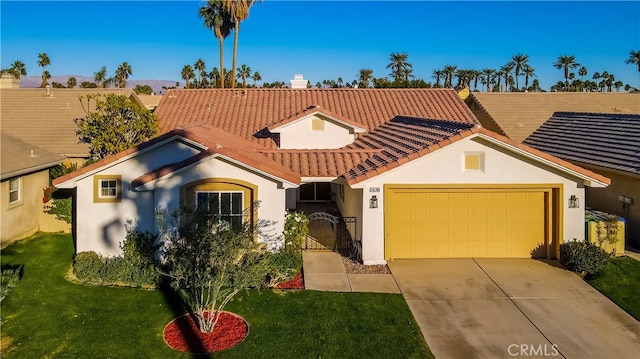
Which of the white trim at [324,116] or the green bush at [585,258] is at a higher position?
the white trim at [324,116]

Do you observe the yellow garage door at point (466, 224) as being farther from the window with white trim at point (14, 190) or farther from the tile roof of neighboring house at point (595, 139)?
the window with white trim at point (14, 190)

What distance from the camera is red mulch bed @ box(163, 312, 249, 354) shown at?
891 cm

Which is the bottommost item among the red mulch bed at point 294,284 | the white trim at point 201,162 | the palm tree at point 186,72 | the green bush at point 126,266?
the red mulch bed at point 294,284

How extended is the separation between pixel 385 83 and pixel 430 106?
41762 mm

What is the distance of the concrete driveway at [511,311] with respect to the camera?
29.2 ft

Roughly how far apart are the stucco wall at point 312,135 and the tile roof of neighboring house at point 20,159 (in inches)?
367

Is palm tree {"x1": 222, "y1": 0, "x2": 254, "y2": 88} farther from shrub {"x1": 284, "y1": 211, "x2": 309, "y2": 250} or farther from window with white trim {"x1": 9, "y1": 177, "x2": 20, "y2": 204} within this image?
shrub {"x1": 284, "y1": 211, "x2": 309, "y2": 250}

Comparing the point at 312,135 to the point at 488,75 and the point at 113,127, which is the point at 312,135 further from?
the point at 488,75

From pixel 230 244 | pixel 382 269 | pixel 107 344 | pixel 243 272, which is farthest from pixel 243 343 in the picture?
pixel 382 269

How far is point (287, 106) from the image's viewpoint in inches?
1027

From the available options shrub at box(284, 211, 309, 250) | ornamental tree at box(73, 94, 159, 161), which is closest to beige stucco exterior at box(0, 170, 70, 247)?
ornamental tree at box(73, 94, 159, 161)

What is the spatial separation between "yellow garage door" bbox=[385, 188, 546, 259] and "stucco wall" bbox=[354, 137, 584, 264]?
0.37 metres

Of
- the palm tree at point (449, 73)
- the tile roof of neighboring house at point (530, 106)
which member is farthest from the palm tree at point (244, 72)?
the tile roof of neighboring house at point (530, 106)

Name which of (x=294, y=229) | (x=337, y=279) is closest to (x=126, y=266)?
(x=294, y=229)
